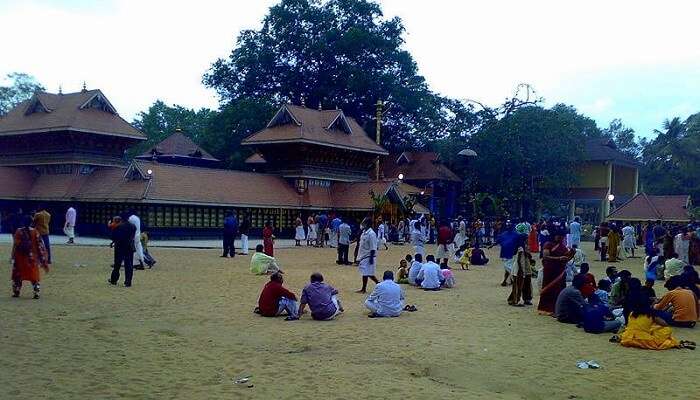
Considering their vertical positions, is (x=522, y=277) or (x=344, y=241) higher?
(x=344, y=241)

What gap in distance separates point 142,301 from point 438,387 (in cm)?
763

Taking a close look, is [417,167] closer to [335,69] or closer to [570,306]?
[335,69]

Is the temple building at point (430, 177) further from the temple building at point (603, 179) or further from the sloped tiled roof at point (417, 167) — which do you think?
the temple building at point (603, 179)

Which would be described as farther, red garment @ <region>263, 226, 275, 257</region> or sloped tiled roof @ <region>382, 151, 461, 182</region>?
sloped tiled roof @ <region>382, 151, 461, 182</region>

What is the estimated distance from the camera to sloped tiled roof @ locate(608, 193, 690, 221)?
41531 mm

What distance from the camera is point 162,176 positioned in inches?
1294

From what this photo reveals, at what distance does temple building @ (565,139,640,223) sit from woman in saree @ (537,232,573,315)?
39.0 metres

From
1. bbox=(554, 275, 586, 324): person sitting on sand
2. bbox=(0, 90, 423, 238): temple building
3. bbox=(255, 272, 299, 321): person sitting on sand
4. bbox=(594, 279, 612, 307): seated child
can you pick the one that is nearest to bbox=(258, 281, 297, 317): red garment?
bbox=(255, 272, 299, 321): person sitting on sand

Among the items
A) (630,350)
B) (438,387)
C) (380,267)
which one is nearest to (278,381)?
(438,387)

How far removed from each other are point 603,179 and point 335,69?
79.7 feet

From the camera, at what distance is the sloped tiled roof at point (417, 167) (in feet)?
166

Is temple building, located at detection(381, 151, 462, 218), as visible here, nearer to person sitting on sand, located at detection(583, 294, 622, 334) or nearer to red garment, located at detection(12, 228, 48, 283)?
person sitting on sand, located at detection(583, 294, 622, 334)

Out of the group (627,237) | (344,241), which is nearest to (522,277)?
(344,241)

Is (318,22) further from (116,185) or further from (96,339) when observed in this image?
(96,339)
